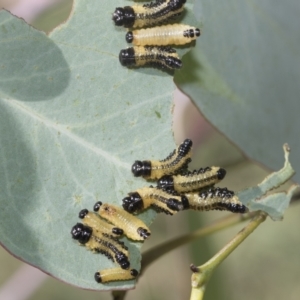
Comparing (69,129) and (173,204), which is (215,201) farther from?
(69,129)

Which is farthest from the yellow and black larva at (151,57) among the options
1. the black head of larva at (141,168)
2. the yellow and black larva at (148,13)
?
the black head of larva at (141,168)

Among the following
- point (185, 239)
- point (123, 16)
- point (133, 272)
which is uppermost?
point (123, 16)

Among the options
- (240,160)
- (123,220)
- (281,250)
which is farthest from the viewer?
(281,250)

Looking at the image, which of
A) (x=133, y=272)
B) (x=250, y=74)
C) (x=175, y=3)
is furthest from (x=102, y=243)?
(x=250, y=74)

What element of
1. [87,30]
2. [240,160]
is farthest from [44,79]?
[240,160]

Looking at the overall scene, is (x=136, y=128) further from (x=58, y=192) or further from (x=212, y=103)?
(x=212, y=103)

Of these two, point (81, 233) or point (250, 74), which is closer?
point (81, 233)

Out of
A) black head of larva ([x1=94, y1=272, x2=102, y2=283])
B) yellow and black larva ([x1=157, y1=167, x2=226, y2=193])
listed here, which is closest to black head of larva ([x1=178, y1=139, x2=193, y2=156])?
yellow and black larva ([x1=157, y1=167, x2=226, y2=193])
